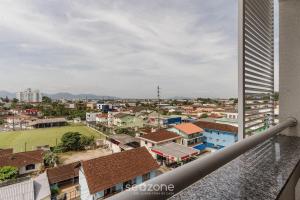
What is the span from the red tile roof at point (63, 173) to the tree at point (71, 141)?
2.86m

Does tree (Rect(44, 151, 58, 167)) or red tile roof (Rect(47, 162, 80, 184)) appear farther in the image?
tree (Rect(44, 151, 58, 167))

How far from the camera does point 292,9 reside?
5.58 ft

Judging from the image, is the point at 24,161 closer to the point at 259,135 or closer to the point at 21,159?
the point at 21,159

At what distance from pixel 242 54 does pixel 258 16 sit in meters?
0.51

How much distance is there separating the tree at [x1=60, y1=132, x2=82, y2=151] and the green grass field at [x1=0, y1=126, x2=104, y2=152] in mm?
545

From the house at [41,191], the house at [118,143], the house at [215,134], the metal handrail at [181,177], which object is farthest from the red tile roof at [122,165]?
the house at [215,134]

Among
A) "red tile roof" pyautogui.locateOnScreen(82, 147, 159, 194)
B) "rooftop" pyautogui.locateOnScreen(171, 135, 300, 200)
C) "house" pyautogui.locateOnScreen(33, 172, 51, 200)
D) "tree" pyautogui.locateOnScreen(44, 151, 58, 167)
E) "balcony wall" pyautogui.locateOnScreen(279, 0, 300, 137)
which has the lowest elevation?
"tree" pyautogui.locateOnScreen(44, 151, 58, 167)

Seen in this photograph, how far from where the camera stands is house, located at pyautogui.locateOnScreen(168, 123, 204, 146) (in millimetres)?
9266

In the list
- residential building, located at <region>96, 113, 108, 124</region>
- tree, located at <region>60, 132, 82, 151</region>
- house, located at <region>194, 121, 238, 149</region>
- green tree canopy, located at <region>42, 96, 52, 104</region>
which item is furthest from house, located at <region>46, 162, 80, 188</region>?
house, located at <region>194, 121, 238, 149</region>

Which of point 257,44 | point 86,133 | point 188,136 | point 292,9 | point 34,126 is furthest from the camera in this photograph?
point 188,136

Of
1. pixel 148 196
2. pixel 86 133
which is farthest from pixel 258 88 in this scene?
pixel 86 133

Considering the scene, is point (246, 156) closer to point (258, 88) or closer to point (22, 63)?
point (258, 88)

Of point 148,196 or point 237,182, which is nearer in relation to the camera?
point 148,196

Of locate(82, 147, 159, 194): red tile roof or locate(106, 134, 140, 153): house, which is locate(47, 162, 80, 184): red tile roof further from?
locate(106, 134, 140, 153): house
